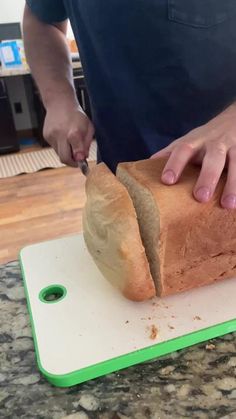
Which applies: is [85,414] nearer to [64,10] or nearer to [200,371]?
[200,371]

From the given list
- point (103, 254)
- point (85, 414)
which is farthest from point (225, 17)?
point (85, 414)

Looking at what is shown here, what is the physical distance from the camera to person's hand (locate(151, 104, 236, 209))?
62cm

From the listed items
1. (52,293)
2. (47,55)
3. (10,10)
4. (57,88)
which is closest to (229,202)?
(52,293)

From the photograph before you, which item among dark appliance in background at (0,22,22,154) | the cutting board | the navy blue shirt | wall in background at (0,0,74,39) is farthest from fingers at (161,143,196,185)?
wall in background at (0,0,74,39)

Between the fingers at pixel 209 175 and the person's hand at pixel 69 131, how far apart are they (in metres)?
0.44

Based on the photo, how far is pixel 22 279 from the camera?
2.69 feet

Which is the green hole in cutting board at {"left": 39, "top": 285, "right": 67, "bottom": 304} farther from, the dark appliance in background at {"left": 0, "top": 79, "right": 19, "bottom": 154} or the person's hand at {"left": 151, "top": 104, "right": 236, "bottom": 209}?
the dark appliance in background at {"left": 0, "top": 79, "right": 19, "bottom": 154}

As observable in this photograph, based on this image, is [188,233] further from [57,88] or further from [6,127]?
[6,127]

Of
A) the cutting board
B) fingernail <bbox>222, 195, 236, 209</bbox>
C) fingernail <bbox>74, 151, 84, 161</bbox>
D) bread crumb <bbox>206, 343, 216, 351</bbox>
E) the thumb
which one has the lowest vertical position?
bread crumb <bbox>206, 343, 216, 351</bbox>

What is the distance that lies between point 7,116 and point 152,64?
9.07 feet

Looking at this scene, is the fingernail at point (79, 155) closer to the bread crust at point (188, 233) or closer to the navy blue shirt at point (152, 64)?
the navy blue shirt at point (152, 64)

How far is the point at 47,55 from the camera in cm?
116

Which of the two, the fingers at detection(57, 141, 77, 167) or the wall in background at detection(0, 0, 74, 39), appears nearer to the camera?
the fingers at detection(57, 141, 77, 167)

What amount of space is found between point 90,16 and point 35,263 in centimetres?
61
